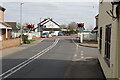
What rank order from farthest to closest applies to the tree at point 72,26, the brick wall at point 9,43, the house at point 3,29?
the tree at point 72,26
the house at point 3,29
the brick wall at point 9,43

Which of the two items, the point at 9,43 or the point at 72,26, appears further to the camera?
the point at 72,26

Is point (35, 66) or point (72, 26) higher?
point (72, 26)

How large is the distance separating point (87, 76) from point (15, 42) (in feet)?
76.6

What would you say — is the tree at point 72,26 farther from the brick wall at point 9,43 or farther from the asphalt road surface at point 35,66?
the asphalt road surface at point 35,66

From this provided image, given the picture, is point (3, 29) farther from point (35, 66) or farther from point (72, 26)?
point (72, 26)

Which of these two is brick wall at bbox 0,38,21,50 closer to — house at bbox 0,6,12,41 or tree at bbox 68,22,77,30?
house at bbox 0,6,12,41

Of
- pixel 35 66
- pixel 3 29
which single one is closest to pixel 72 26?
pixel 3 29

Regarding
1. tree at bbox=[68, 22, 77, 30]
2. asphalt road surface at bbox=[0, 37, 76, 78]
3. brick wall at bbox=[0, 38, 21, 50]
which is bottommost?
asphalt road surface at bbox=[0, 37, 76, 78]

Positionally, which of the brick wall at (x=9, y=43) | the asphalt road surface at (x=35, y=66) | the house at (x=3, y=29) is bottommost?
the asphalt road surface at (x=35, y=66)

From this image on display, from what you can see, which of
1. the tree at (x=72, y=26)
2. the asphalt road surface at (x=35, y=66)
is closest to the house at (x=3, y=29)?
the asphalt road surface at (x=35, y=66)

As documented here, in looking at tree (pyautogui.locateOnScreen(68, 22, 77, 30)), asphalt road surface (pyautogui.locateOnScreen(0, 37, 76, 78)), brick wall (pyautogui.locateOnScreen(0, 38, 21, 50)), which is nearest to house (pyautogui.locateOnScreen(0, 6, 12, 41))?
brick wall (pyautogui.locateOnScreen(0, 38, 21, 50))

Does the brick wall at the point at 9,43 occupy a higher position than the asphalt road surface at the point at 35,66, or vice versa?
the brick wall at the point at 9,43

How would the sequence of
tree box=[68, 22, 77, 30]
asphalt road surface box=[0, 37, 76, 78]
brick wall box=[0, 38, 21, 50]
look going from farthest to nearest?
tree box=[68, 22, 77, 30], brick wall box=[0, 38, 21, 50], asphalt road surface box=[0, 37, 76, 78]

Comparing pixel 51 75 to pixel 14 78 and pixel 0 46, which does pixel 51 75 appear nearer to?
pixel 14 78
